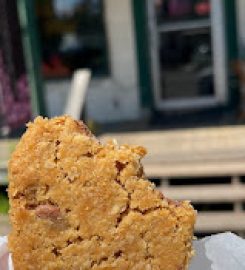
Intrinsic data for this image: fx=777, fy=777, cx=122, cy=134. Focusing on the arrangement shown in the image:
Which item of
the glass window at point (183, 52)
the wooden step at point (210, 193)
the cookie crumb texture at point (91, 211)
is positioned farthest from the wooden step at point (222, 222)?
the glass window at point (183, 52)

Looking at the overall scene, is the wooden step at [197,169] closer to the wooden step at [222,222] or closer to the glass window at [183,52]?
the wooden step at [222,222]

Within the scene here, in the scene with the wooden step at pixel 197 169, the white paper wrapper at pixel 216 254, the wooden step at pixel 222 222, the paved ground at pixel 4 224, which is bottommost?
the wooden step at pixel 222 222

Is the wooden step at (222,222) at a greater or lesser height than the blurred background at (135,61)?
lesser

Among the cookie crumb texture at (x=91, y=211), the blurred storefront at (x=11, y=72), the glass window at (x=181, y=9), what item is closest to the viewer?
the cookie crumb texture at (x=91, y=211)

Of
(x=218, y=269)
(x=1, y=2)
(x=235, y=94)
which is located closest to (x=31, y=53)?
(x=1, y=2)

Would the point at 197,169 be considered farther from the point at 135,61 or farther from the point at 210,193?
the point at 135,61

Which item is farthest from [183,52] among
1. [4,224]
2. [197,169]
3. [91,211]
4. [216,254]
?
[91,211]

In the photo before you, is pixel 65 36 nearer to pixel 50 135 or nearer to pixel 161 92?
pixel 161 92
